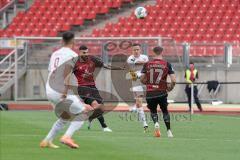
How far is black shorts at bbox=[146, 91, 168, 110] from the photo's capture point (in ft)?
65.0

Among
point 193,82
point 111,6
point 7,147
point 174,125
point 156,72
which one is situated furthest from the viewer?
point 111,6

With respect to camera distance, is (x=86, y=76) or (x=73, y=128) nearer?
(x=73, y=128)

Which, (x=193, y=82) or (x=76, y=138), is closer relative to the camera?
(x=76, y=138)

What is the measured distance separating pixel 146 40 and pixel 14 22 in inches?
405

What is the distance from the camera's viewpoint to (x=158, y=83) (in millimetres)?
19906

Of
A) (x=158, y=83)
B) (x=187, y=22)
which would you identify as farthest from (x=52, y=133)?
(x=187, y=22)

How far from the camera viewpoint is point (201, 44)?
36.1 m

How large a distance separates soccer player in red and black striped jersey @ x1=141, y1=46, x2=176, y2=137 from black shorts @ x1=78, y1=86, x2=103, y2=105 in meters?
1.30

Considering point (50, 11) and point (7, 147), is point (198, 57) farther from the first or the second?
point (7, 147)

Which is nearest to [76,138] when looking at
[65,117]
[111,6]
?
[65,117]

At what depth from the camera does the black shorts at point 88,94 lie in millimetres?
18922

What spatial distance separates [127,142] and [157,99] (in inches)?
107

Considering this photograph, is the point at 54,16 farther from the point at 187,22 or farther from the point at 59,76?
the point at 59,76

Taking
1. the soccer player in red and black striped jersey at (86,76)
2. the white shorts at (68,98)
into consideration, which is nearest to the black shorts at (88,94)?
the soccer player in red and black striped jersey at (86,76)
